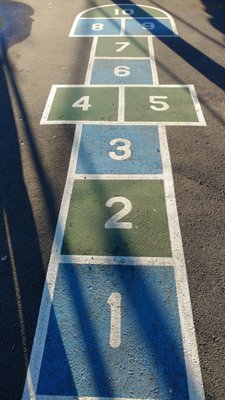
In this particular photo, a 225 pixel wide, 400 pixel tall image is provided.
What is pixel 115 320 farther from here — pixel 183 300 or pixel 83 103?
pixel 83 103

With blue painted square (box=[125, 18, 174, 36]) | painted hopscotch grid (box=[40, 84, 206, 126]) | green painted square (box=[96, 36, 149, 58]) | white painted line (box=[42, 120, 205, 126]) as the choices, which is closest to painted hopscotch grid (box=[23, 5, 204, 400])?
white painted line (box=[42, 120, 205, 126])

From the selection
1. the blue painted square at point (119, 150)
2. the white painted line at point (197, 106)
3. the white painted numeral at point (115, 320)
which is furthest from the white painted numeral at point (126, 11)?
the white painted numeral at point (115, 320)

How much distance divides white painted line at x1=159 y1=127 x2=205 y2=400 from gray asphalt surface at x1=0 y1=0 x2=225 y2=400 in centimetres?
8

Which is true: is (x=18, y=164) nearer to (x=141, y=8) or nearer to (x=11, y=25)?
(x=11, y=25)

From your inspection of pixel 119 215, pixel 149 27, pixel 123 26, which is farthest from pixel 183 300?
pixel 123 26

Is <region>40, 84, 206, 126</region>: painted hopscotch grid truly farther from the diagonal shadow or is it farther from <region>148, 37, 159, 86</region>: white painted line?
the diagonal shadow

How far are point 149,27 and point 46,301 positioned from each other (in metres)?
9.29

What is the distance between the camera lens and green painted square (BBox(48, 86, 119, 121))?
7.21 metres

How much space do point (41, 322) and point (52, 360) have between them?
0.45 m

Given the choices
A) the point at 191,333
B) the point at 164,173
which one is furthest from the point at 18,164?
the point at 191,333

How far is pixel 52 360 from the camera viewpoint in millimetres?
3727

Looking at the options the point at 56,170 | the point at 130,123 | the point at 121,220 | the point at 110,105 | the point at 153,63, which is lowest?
the point at 121,220

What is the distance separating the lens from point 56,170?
19.7 feet

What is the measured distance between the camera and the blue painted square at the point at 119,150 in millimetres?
5981
